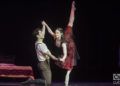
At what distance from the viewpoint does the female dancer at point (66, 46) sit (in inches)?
345

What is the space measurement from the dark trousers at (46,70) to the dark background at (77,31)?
95 millimetres

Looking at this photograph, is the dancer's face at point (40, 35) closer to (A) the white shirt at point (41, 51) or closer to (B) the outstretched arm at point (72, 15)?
(A) the white shirt at point (41, 51)

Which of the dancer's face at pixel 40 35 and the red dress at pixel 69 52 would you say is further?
the red dress at pixel 69 52

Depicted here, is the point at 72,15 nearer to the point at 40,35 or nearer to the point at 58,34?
the point at 58,34

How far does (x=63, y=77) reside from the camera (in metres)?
8.77

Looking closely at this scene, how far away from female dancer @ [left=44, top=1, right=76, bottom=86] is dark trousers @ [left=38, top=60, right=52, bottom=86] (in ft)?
0.79

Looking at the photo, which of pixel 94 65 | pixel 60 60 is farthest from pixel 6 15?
pixel 94 65

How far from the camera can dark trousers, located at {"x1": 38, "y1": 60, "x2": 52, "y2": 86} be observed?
8.62 m

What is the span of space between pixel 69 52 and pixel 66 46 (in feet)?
0.40

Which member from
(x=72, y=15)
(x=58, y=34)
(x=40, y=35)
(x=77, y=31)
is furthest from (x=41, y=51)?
(x=72, y=15)

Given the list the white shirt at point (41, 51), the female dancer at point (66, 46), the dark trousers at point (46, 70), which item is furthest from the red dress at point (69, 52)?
the white shirt at point (41, 51)

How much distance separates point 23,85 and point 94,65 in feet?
4.51

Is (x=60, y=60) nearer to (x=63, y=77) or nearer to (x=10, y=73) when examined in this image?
(x=63, y=77)

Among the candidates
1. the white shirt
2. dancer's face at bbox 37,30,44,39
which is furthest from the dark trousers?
dancer's face at bbox 37,30,44,39
